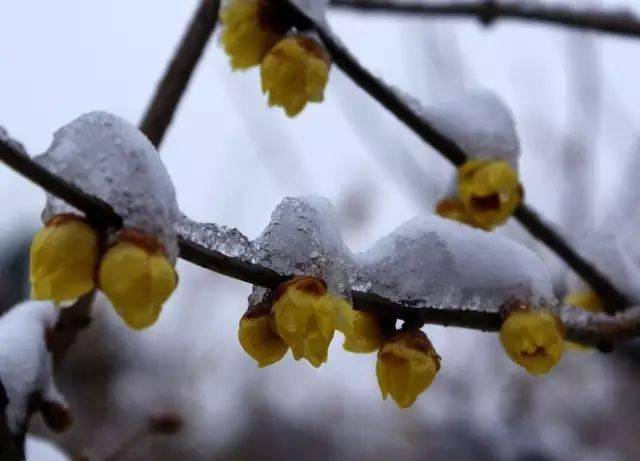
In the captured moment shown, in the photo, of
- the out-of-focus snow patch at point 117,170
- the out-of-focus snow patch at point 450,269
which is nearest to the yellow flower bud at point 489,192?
the out-of-focus snow patch at point 450,269

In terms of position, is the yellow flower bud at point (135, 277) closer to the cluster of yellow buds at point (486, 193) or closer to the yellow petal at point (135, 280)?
the yellow petal at point (135, 280)

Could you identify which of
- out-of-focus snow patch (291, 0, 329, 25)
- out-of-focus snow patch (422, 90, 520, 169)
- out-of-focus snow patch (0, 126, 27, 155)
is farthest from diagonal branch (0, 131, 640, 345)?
out-of-focus snow patch (291, 0, 329, 25)

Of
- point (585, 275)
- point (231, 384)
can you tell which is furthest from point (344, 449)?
point (585, 275)

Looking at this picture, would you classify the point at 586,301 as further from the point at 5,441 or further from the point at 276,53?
the point at 5,441

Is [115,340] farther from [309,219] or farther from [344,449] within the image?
[309,219]

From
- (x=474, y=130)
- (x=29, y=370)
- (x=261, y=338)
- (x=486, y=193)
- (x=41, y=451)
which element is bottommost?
(x=41, y=451)

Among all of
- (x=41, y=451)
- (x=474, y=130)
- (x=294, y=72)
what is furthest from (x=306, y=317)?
(x=41, y=451)
